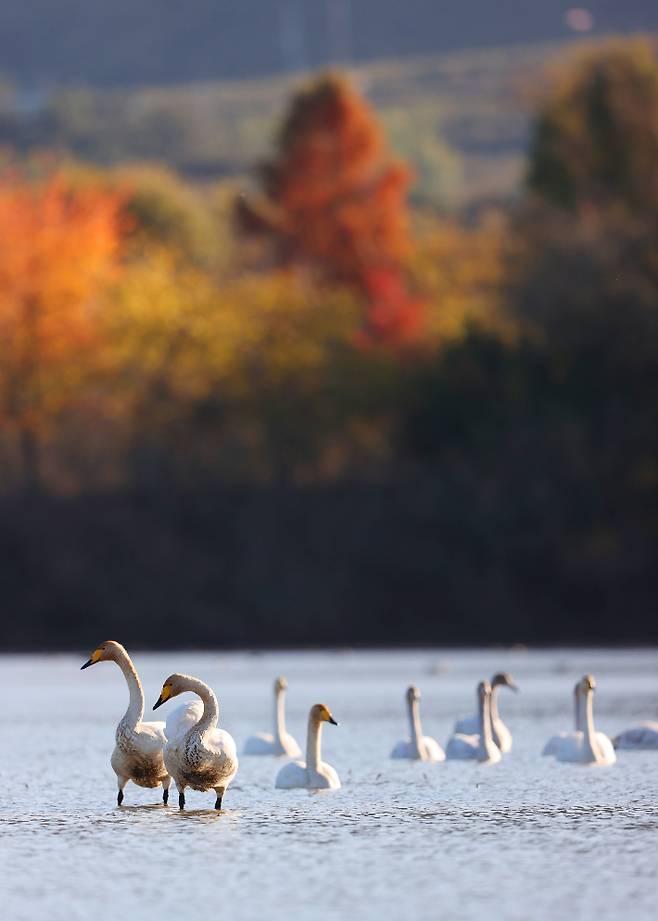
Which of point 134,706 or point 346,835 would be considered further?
point 134,706

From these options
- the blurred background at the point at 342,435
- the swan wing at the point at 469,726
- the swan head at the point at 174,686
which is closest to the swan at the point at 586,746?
the swan wing at the point at 469,726

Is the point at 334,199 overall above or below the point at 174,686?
Answer: above

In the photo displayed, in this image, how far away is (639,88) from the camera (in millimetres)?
80188

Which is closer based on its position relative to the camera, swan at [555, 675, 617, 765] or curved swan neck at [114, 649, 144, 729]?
curved swan neck at [114, 649, 144, 729]

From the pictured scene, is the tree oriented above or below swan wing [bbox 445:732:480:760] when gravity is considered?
above

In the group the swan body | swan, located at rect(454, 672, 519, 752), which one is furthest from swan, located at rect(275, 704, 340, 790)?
the swan body

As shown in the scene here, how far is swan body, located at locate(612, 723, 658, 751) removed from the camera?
82.9 ft

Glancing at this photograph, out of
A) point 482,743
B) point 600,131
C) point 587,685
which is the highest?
point 600,131

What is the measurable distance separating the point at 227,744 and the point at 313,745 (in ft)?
5.76

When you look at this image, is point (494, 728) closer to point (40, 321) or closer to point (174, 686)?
point (174, 686)

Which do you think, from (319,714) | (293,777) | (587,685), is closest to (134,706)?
(293,777)

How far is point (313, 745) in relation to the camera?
71.9ft

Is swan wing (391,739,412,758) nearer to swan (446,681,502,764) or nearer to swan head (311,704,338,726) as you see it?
swan (446,681,502,764)

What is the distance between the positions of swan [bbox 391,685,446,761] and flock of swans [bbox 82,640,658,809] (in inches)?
0.4
